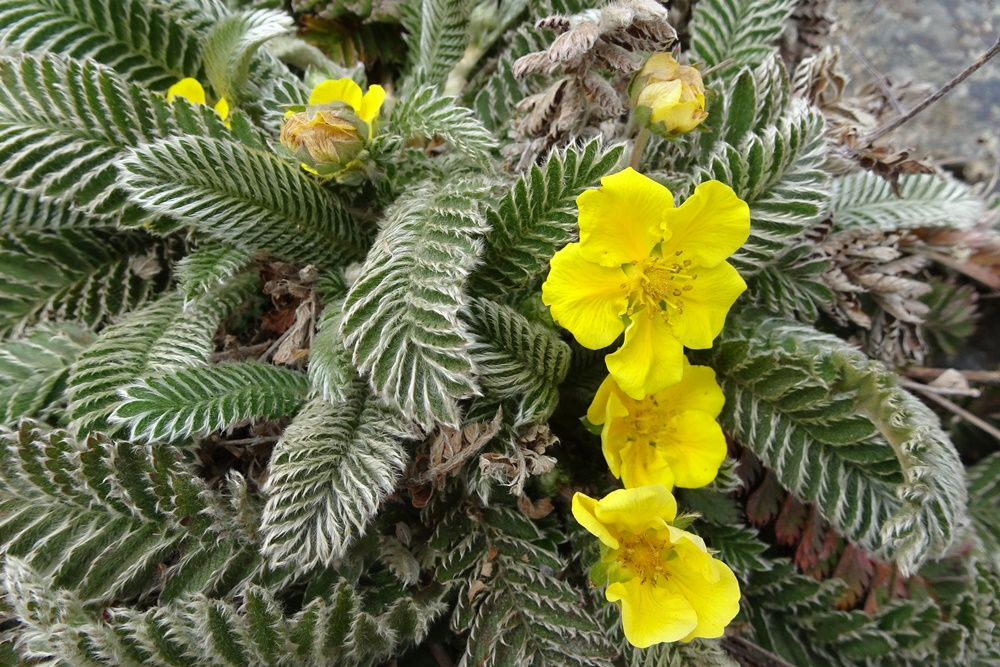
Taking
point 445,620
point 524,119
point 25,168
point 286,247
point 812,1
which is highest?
point 812,1

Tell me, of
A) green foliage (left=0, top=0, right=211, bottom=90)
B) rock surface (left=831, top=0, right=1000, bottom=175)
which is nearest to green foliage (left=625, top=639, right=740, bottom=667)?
green foliage (left=0, top=0, right=211, bottom=90)

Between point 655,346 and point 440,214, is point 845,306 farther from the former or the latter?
point 440,214

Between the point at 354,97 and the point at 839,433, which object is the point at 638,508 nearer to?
the point at 839,433

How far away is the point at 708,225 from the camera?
4.72ft

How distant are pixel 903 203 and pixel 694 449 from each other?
49.5 inches

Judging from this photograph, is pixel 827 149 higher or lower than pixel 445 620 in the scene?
higher

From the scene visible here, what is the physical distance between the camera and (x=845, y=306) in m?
2.01

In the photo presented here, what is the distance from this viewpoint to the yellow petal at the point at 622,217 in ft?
4.44

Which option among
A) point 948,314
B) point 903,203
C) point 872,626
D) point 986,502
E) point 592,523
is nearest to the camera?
point 592,523

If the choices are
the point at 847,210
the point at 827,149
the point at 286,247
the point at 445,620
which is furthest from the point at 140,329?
the point at 847,210

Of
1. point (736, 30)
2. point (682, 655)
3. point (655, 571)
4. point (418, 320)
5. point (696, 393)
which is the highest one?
point (736, 30)

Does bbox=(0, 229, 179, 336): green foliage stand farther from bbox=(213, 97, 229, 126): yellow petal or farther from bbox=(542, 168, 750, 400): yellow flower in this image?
bbox=(542, 168, 750, 400): yellow flower

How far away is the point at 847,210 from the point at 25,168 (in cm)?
232

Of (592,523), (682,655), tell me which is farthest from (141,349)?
(682,655)
